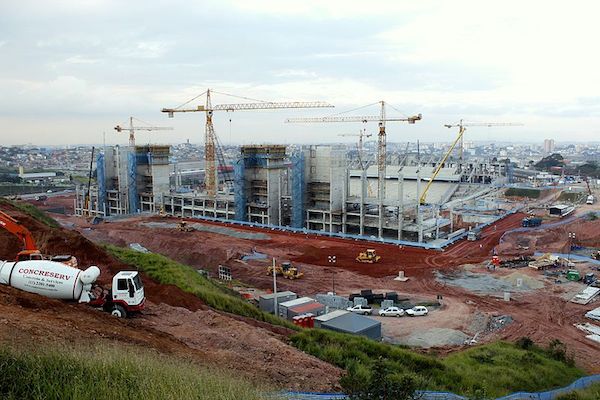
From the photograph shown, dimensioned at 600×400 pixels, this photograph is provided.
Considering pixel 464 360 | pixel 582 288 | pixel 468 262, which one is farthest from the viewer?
pixel 468 262

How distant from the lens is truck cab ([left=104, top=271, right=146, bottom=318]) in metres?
13.3

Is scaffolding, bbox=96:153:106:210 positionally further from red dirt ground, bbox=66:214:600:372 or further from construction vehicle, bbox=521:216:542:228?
construction vehicle, bbox=521:216:542:228

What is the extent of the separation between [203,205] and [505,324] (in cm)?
4092

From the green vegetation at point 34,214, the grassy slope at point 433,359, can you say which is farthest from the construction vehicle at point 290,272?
the green vegetation at point 34,214

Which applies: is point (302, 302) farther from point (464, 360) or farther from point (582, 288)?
point (582, 288)

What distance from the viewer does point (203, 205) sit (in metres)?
58.7

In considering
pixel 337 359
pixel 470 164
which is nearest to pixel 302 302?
pixel 337 359

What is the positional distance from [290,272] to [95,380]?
25878 millimetres

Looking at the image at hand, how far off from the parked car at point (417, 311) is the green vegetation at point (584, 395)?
9.99 meters

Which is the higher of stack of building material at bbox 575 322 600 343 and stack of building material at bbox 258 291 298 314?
stack of building material at bbox 258 291 298 314

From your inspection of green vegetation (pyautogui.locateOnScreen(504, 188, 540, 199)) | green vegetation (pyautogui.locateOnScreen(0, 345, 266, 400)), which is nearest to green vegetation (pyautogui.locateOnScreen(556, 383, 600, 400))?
green vegetation (pyautogui.locateOnScreen(0, 345, 266, 400))

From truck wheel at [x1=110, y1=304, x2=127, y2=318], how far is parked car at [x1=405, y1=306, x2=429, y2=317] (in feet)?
52.1

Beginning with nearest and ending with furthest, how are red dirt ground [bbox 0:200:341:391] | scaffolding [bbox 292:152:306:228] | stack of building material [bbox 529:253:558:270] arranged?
1. red dirt ground [bbox 0:200:341:391]
2. stack of building material [bbox 529:253:558:270]
3. scaffolding [bbox 292:152:306:228]

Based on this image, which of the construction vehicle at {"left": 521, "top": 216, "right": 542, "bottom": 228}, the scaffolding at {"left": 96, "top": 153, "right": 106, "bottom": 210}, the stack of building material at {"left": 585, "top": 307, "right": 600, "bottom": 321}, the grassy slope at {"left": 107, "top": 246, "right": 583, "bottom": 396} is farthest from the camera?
the scaffolding at {"left": 96, "top": 153, "right": 106, "bottom": 210}
